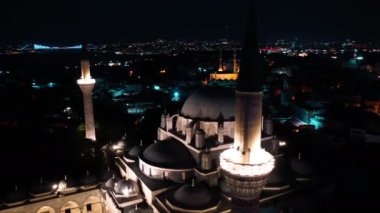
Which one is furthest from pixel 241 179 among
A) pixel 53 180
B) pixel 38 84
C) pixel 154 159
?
pixel 38 84

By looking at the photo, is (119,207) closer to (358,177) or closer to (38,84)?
(358,177)

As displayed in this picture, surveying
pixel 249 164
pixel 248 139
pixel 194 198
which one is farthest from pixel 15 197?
pixel 248 139

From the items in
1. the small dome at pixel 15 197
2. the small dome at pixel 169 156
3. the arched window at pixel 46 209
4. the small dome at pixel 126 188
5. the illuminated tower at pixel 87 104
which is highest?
the illuminated tower at pixel 87 104

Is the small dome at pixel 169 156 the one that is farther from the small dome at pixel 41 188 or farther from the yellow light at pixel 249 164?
the yellow light at pixel 249 164

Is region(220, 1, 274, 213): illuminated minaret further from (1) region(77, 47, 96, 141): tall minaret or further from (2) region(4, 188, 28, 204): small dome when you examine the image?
(1) region(77, 47, 96, 141): tall minaret

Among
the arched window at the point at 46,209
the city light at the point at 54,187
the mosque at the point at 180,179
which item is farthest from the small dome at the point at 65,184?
the arched window at the point at 46,209

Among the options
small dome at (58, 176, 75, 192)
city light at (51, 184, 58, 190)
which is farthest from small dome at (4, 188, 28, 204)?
small dome at (58, 176, 75, 192)
